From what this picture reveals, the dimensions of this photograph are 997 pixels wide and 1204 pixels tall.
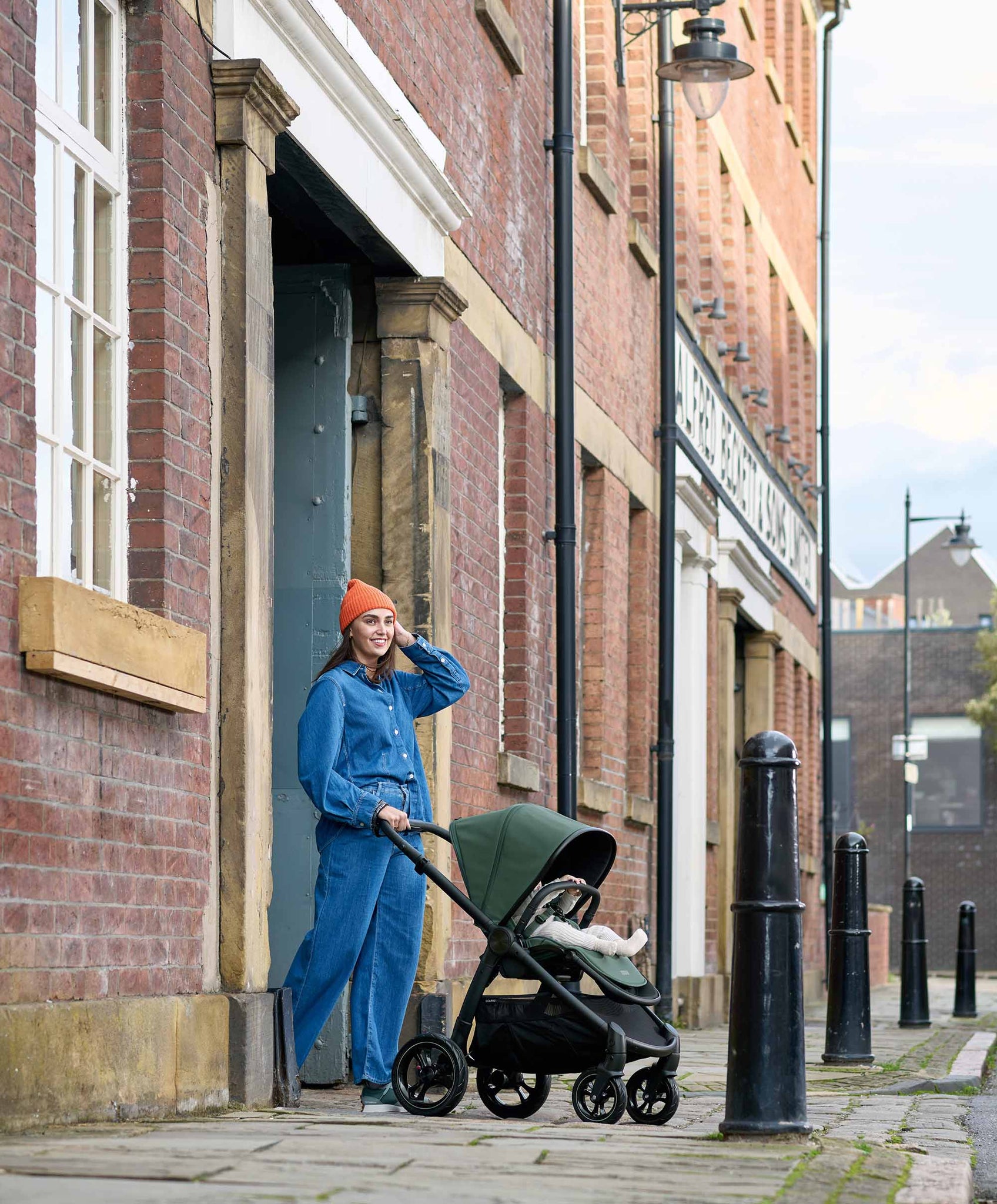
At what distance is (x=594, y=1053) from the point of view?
675 centimetres

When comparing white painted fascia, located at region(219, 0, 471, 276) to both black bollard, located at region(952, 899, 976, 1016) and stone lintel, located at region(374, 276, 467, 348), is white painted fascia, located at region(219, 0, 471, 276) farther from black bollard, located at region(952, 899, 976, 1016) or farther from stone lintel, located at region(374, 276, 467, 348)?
black bollard, located at region(952, 899, 976, 1016)

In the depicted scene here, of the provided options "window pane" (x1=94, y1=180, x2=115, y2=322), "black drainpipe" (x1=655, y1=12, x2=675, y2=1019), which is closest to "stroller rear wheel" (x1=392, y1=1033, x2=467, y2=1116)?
"window pane" (x1=94, y1=180, x2=115, y2=322)

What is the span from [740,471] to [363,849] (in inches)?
568

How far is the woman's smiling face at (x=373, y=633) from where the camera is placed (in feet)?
24.0

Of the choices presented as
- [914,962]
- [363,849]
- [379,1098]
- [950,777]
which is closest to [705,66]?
[914,962]

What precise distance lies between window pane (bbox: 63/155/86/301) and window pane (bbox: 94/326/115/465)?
180mm

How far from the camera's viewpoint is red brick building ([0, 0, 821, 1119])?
5.81 metres

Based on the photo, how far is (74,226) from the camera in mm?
6406

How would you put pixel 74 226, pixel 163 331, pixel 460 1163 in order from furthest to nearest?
pixel 163 331 → pixel 74 226 → pixel 460 1163

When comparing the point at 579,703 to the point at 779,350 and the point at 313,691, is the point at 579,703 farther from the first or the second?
the point at 779,350

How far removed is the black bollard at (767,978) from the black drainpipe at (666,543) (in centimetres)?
878

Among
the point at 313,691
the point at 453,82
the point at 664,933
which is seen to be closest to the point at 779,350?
the point at 664,933

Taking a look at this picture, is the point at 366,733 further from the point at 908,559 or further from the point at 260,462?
the point at 908,559

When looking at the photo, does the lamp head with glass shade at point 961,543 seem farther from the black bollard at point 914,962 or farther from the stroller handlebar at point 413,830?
the stroller handlebar at point 413,830
